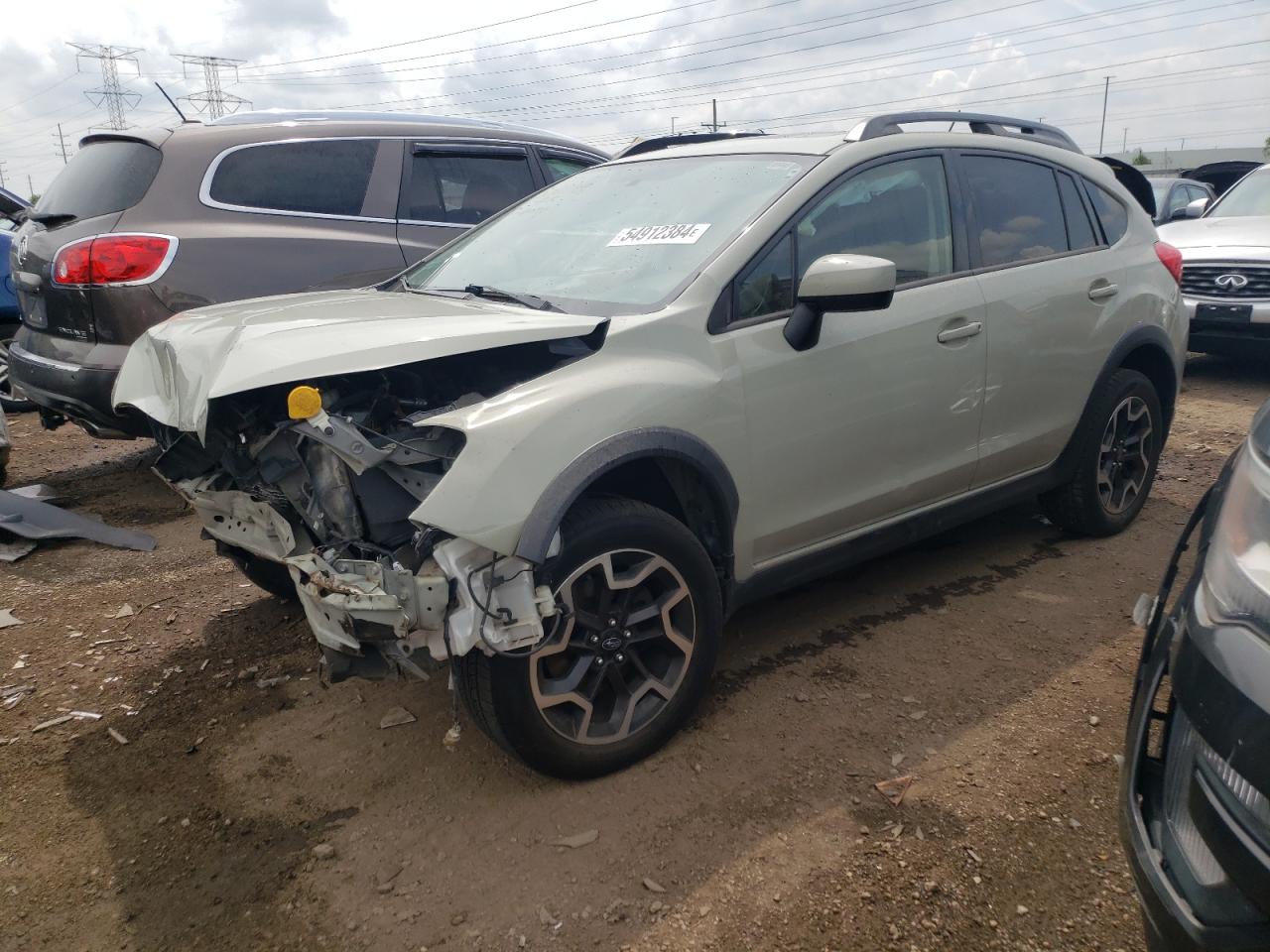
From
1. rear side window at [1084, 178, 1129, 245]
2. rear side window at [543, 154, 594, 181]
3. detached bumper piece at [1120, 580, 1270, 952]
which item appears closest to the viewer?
detached bumper piece at [1120, 580, 1270, 952]

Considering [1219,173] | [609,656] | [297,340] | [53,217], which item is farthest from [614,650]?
[1219,173]

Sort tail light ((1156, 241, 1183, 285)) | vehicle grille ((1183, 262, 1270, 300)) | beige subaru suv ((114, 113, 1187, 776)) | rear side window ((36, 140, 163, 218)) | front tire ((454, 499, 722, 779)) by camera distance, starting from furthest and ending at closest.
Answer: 1. vehicle grille ((1183, 262, 1270, 300))
2. rear side window ((36, 140, 163, 218))
3. tail light ((1156, 241, 1183, 285))
4. front tire ((454, 499, 722, 779))
5. beige subaru suv ((114, 113, 1187, 776))

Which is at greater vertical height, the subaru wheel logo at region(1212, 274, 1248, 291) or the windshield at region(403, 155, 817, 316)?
the windshield at region(403, 155, 817, 316)

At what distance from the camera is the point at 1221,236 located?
319 inches

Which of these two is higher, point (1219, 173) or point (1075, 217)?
point (1075, 217)

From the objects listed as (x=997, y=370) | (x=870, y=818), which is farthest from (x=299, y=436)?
(x=997, y=370)

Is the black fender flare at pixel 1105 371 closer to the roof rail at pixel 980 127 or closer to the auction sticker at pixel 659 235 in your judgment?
the roof rail at pixel 980 127

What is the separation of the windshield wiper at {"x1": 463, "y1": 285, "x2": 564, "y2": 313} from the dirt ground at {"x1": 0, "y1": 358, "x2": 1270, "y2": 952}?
1.34 meters

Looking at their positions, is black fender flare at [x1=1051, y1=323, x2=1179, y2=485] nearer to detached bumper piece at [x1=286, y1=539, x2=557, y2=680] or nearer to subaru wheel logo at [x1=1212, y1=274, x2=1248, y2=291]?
detached bumper piece at [x1=286, y1=539, x2=557, y2=680]

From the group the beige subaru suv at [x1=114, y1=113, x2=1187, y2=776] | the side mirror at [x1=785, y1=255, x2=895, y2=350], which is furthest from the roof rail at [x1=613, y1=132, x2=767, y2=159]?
the side mirror at [x1=785, y1=255, x2=895, y2=350]

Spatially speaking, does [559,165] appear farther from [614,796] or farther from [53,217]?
[614,796]

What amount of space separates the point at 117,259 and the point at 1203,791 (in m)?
4.74

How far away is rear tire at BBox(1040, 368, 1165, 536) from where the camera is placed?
416 cm

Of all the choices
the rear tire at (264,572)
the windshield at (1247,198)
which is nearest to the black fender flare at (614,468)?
the rear tire at (264,572)
